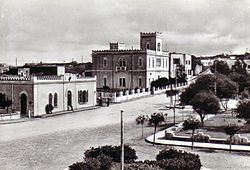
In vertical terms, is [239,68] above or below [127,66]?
above

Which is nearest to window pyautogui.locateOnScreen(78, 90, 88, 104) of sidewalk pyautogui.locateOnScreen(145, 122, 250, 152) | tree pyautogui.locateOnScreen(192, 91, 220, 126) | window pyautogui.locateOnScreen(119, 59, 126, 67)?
tree pyautogui.locateOnScreen(192, 91, 220, 126)

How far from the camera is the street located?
54.4 ft

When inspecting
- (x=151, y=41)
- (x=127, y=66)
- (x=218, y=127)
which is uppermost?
(x=151, y=41)

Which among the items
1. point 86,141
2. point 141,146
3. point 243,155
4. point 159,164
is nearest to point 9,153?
point 86,141

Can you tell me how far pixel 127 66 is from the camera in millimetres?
58594

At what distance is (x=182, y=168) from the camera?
42.1 ft

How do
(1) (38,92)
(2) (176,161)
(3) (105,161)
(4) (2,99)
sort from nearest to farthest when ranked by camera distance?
(2) (176,161) → (3) (105,161) → (1) (38,92) → (4) (2,99)

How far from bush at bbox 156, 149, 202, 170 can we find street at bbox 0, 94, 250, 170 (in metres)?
2.21

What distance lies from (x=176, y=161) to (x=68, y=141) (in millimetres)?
9867

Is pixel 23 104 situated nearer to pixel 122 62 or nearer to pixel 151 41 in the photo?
pixel 122 62

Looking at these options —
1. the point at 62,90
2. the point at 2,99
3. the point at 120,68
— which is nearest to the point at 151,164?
the point at 2,99

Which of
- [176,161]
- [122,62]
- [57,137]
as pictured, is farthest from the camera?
[122,62]

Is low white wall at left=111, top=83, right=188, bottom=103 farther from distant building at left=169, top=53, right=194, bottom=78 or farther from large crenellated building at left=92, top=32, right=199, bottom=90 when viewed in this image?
distant building at left=169, top=53, right=194, bottom=78

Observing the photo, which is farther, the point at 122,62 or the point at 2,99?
the point at 122,62
